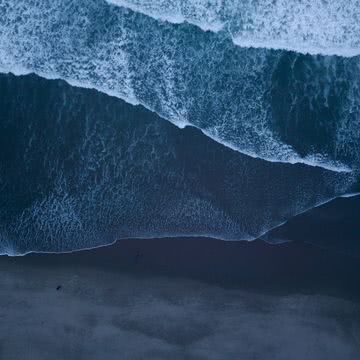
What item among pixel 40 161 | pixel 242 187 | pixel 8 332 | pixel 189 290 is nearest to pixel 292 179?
pixel 242 187

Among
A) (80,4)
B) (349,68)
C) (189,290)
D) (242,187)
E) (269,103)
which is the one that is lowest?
(189,290)

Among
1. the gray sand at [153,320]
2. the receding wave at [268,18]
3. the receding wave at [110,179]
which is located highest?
the receding wave at [268,18]

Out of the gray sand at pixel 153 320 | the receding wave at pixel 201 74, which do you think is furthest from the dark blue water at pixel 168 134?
the gray sand at pixel 153 320

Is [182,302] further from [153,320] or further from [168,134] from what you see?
[168,134]

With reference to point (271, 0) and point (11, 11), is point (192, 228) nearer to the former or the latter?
point (271, 0)

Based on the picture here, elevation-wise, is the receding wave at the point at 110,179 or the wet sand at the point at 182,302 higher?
the receding wave at the point at 110,179

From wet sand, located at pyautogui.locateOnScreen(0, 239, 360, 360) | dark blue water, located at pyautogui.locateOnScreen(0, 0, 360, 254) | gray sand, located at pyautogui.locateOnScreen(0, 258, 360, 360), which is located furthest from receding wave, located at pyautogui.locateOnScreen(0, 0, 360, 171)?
gray sand, located at pyautogui.locateOnScreen(0, 258, 360, 360)

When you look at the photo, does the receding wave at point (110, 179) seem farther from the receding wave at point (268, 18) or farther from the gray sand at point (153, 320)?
the receding wave at point (268, 18)
